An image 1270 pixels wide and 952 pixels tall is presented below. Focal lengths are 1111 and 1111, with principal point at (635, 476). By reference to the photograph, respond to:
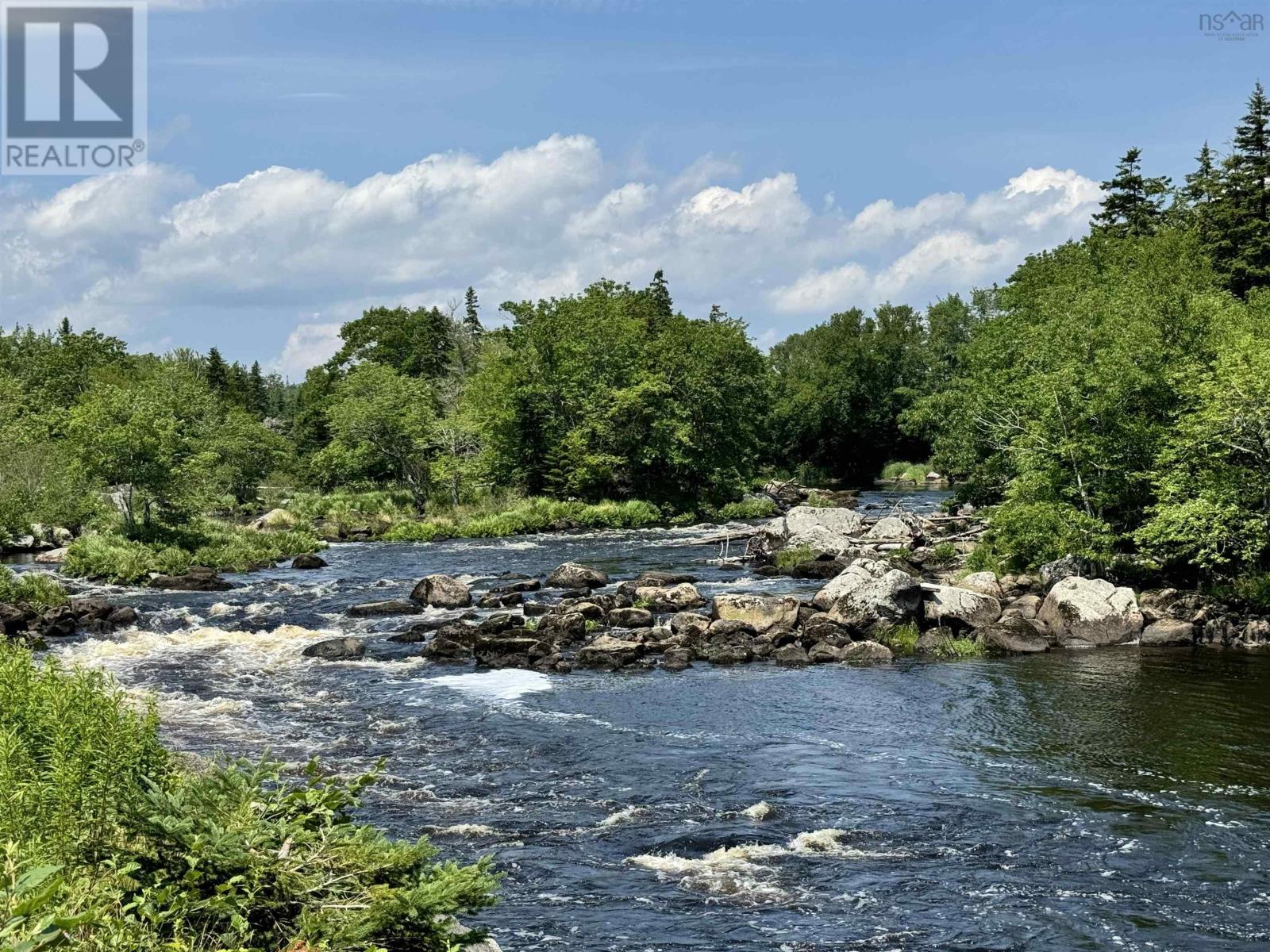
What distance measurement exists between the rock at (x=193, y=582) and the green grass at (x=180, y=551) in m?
1.49

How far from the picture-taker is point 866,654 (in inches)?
1104

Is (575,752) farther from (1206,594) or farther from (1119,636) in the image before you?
(1206,594)

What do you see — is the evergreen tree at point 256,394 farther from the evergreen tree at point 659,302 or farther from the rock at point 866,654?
the rock at point 866,654

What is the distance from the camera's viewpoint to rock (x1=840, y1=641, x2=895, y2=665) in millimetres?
27906

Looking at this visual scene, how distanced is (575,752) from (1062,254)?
50190 millimetres

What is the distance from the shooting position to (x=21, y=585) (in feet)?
119

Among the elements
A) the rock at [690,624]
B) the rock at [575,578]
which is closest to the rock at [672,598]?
the rock at [690,624]

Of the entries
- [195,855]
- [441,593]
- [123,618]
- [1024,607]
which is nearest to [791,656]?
[1024,607]

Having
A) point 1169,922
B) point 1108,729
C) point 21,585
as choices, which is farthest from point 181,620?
point 1169,922

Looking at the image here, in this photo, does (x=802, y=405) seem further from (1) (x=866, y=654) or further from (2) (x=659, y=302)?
(1) (x=866, y=654)

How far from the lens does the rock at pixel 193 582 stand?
4059 centimetres

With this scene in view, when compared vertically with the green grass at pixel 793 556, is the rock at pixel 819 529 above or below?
above

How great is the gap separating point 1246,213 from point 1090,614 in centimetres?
4786

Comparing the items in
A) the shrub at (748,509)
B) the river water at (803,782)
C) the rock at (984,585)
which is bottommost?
the river water at (803,782)
